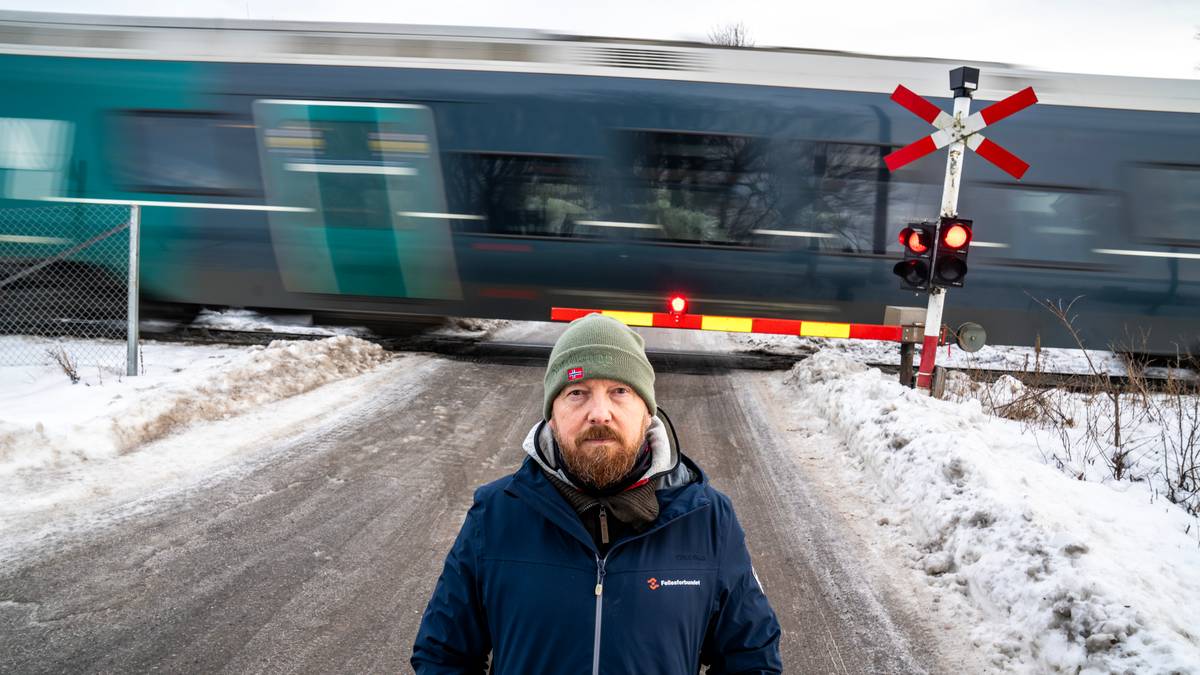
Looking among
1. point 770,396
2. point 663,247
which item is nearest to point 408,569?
point 770,396

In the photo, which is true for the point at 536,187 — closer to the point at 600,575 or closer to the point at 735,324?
the point at 735,324

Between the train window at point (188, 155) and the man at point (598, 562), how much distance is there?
9346 millimetres

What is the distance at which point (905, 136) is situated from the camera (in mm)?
9578

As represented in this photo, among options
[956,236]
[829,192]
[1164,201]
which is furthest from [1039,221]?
[956,236]

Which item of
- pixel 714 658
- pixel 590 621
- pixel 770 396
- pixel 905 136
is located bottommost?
pixel 770 396

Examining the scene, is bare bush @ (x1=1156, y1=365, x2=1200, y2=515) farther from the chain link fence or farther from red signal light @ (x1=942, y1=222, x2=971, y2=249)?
the chain link fence

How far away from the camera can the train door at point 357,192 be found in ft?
31.3

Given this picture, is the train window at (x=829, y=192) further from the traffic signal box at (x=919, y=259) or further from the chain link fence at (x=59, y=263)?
the chain link fence at (x=59, y=263)

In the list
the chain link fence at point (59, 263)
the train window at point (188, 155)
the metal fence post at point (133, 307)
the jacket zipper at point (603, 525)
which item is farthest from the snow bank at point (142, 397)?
the jacket zipper at point (603, 525)

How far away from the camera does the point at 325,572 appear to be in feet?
13.1

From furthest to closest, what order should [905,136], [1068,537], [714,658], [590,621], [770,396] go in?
[905,136] < [770,396] < [1068,537] < [714,658] < [590,621]

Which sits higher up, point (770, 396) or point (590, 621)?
point (590, 621)

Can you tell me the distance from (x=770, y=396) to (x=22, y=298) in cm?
995

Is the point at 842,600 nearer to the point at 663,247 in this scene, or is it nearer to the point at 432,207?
the point at 663,247
